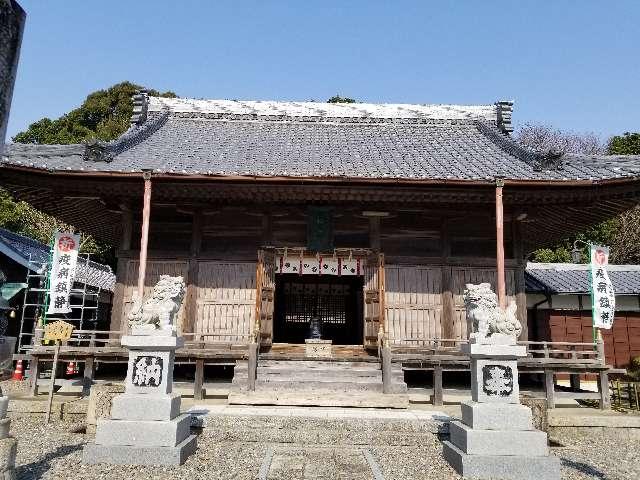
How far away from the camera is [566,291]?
52.2 feet

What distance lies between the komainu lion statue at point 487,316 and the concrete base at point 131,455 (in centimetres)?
451

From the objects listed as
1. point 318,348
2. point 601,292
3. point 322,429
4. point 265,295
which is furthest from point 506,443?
point 601,292

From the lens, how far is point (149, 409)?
617cm

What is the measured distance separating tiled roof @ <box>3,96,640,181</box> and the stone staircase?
4389mm

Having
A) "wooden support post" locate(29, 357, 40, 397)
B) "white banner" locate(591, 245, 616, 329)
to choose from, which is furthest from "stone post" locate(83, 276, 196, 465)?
"white banner" locate(591, 245, 616, 329)

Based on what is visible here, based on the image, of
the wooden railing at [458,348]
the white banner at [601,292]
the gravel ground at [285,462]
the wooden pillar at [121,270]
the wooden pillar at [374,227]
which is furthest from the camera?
the wooden pillar at [374,227]

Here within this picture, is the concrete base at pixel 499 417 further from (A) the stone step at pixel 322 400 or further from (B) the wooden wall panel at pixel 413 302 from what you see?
(B) the wooden wall panel at pixel 413 302

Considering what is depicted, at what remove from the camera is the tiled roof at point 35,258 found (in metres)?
16.2

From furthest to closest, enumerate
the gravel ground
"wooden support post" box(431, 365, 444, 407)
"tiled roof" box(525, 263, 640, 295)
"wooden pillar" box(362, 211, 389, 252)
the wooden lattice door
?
1. "tiled roof" box(525, 263, 640, 295)
2. "wooden pillar" box(362, 211, 389, 252)
3. the wooden lattice door
4. "wooden support post" box(431, 365, 444, 407)
5. the gravel ground

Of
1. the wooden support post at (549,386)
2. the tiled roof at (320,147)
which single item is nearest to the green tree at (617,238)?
the tiled roof at (320,147)

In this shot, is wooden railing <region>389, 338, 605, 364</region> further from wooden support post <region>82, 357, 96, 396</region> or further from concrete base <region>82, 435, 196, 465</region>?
wooden support post <region>82, 357, 96, 396</region>

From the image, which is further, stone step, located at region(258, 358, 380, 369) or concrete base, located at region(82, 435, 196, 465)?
stone step, located at region(258, 358, 380, 369)

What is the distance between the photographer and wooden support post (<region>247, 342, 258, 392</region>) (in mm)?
9609

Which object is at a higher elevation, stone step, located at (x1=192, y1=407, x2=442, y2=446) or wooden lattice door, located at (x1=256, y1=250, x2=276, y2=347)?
wooden lattice door, located at (x1=256, y1=250, x2=276, y2=347)
